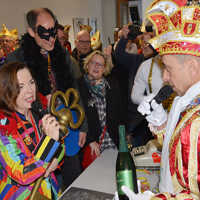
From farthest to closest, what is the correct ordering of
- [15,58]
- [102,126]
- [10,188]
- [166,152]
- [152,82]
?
1. [102,126]
2. [152,82]
3. [15,58]
4. [10,188]
5. [166,152]

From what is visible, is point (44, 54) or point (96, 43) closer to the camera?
point (44, 54)

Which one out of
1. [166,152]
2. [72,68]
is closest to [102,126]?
[72,68]

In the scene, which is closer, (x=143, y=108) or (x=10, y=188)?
(x=143, y=108)

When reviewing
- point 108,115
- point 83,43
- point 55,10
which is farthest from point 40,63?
point 55,10

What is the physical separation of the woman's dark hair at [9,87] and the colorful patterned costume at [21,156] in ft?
0.17

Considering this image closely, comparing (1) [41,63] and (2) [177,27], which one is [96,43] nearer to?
(1) [41,63]

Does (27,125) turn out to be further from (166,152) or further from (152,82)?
(152,82)

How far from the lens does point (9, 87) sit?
135 cm

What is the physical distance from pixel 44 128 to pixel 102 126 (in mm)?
1081

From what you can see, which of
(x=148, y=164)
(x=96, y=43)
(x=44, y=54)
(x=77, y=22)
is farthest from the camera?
(x=77, y=22)

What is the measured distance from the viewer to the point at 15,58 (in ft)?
6.23

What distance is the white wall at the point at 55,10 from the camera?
4.29m

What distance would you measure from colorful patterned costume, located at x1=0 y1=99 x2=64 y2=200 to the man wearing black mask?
1.35ft

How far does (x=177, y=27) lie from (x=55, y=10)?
5152mm
